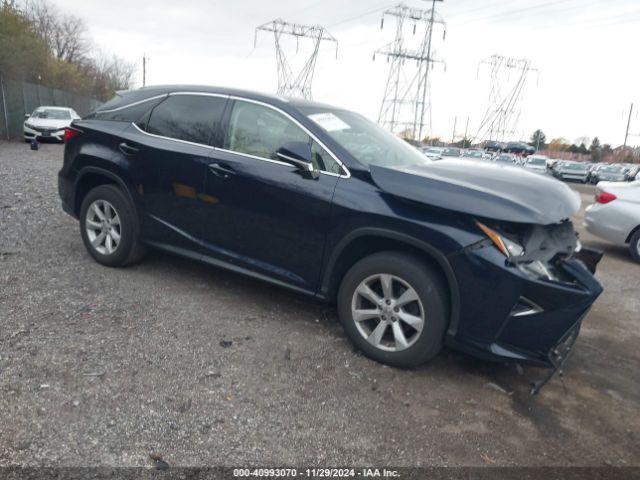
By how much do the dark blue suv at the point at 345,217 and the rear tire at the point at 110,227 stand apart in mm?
15

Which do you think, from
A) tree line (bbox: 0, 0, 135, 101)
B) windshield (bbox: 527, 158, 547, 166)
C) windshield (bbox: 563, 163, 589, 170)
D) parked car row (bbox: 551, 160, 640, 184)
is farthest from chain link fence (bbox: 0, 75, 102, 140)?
windshield (bbox: 563, 163, 589, 170)

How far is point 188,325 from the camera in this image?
3.96m

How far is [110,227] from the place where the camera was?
194 inches

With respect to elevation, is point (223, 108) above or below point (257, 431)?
above

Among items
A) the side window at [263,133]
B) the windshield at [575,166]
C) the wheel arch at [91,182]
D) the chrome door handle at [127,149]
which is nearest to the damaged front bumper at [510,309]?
the side window at [263,133]

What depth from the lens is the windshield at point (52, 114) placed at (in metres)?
20.9

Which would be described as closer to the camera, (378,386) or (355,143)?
(378,386)

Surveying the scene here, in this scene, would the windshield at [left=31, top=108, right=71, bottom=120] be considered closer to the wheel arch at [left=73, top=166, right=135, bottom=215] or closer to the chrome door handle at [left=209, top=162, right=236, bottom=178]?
the wheel arch at [left=73, top=166, right=135, bottom=215]

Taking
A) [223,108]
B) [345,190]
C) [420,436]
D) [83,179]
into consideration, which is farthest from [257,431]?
[83,179]

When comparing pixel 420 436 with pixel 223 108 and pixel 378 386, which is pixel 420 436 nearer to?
pixel 378 386

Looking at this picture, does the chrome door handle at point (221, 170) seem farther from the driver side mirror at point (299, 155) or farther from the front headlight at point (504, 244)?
the front headlight at point (504, 244)

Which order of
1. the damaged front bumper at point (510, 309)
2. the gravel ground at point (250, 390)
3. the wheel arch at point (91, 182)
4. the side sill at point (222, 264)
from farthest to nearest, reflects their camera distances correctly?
the wheel arch at point (91, 182) → the side sill at point (222, 264) → the damaged front bumper at point (510, 309) → the gravel ground at point (250, 390)

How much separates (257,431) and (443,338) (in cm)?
136

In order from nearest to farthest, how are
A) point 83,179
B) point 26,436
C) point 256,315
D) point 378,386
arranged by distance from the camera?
1. point 26,436
2. point 378,386
3. point 256,315
4. point 83,179
